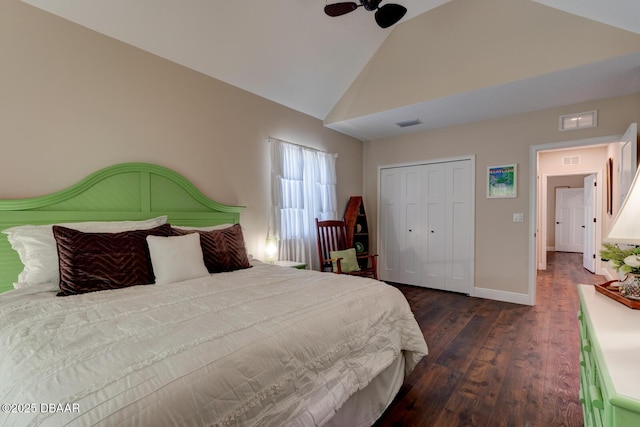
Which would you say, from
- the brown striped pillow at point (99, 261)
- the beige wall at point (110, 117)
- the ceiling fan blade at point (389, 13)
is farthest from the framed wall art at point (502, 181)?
the brown striped pillow at point (99, 261)

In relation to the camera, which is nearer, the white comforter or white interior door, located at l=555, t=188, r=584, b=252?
the white comforter

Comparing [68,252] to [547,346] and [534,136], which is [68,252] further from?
[534,136]

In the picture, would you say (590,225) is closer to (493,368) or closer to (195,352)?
(493,368)

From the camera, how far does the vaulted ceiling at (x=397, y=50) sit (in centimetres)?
239

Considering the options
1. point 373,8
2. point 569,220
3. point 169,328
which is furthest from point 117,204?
point 569,220

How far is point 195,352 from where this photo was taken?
0.96m

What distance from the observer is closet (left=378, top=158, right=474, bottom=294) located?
4.21 m

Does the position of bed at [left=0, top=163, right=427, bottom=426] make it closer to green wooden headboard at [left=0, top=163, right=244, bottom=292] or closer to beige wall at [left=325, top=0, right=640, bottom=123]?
green wooden headboard at [left=0, top=163, right=244, bottom=292]

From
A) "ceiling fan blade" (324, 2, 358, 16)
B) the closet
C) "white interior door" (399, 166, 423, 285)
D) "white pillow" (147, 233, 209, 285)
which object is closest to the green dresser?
"white pillow" (147, 233, 209, 285)

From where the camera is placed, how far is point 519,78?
9.23ft

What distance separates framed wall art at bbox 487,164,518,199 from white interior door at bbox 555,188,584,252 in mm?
6275

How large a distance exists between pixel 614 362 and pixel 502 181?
3.57 metres

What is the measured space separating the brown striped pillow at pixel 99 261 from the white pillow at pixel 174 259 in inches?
2.6

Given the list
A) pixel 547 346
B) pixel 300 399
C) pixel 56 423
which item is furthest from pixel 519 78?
pixel 56 423
